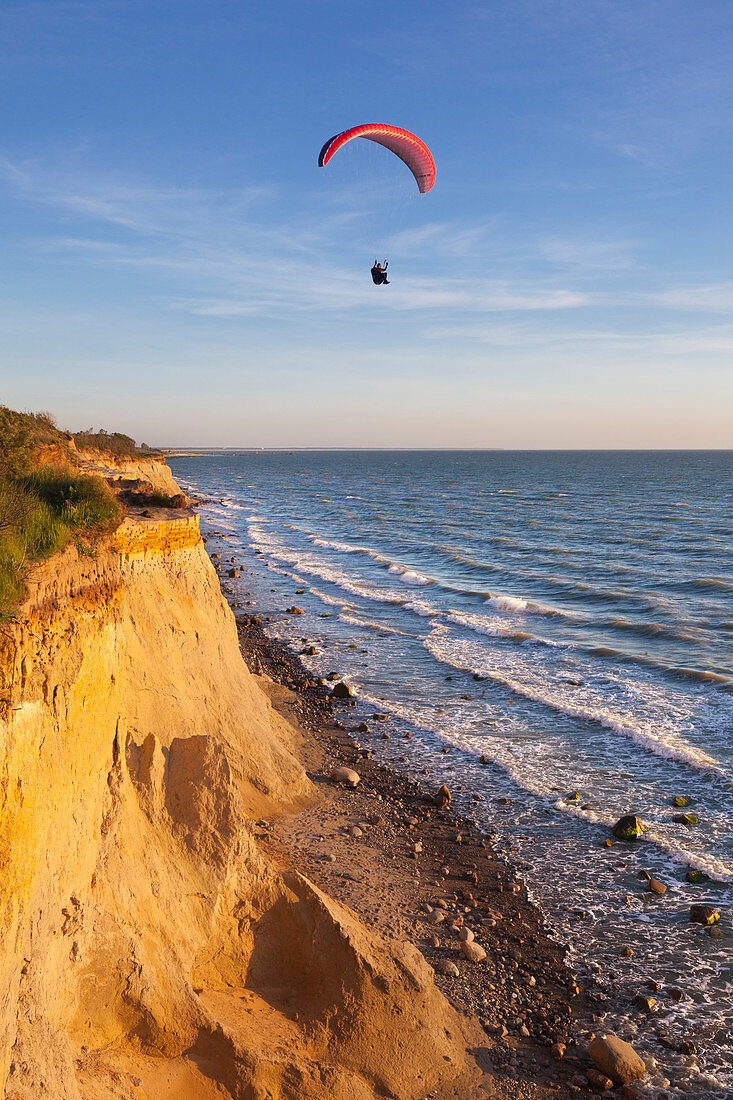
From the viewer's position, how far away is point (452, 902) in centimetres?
1091

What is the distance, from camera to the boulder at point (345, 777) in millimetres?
14438

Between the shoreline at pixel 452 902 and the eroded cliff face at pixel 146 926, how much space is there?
680mm

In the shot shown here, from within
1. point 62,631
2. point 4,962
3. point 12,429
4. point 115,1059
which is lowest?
point 115,1059

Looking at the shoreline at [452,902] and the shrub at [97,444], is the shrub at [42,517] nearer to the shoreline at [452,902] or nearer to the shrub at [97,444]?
the shoreline at [452,902]

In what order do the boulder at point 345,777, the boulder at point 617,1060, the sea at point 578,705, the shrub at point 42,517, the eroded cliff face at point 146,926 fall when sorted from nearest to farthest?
the eroded cliff face at point 146,926 < the shrub at point 42,517 < the boulder at point 617,1060 < the sea at point 578,705 < the boulder at point 345,777

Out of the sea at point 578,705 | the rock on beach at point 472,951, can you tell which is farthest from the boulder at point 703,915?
the rock on beach at point 472,951

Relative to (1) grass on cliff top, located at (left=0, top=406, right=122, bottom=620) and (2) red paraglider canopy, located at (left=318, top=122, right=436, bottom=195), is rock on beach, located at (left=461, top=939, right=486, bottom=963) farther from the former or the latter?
(2) red paraglider canopy, located at (left=318, top=122, right=436, bottom=195)

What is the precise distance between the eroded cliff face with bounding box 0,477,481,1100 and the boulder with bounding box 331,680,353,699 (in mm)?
10585

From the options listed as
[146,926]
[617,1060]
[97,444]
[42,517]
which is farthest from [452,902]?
[97,444]

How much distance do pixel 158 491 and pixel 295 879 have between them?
7330 millimetres

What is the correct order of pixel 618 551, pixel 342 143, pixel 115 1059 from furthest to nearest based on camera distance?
pixel 618 551
pixel 342 143
pixel 115 1059

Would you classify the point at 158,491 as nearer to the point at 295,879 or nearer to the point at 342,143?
the point at 295,879

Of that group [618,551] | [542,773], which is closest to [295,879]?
[542,773]

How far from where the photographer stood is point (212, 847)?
8117 mm
